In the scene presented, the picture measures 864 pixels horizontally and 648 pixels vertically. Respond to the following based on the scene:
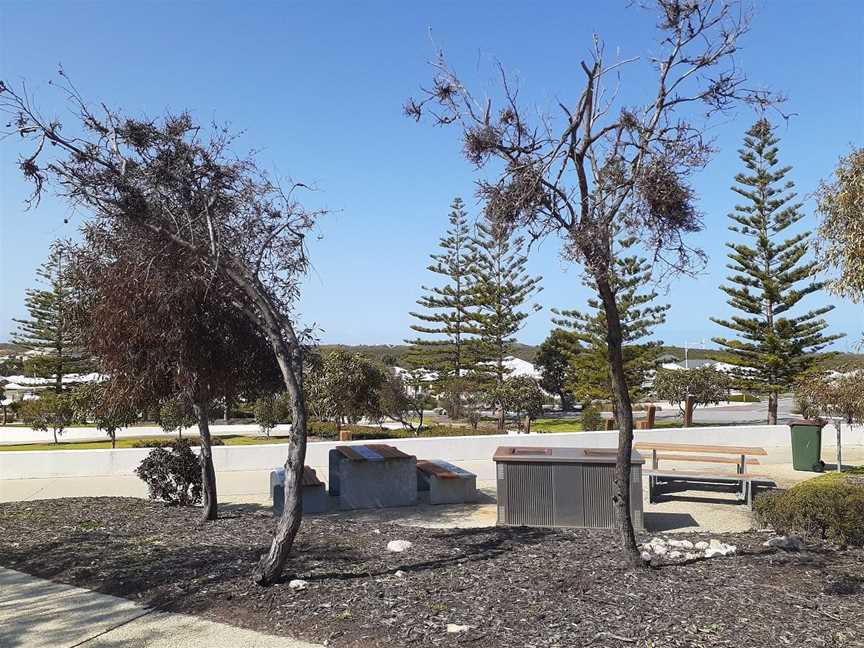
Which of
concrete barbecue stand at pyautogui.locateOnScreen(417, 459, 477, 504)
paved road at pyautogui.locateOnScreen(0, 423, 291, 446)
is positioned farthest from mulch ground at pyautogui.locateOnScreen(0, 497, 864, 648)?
paved road at pyautogui.locateOnScreen(0, 423, 291, 446)

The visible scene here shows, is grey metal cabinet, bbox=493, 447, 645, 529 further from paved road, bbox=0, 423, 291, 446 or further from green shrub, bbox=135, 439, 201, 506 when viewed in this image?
paved road, bbox=0, 423, 291, 446

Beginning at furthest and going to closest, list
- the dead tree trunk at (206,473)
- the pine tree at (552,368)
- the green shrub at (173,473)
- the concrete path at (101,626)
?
the pine tree at (552,368)
the green shrub at (173,473)
the dead tree trunk at (206,473)
the concrete path at (101,626)

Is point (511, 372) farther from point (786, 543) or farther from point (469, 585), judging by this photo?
point (469, 585)

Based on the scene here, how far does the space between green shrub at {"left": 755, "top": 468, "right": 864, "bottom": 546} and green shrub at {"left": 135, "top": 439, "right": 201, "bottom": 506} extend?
595 centimetres

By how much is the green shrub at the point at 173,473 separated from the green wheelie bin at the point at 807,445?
30.3ft

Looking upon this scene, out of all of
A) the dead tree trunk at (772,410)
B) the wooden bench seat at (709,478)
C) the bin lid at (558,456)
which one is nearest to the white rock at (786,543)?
the bin lid at (558,456)

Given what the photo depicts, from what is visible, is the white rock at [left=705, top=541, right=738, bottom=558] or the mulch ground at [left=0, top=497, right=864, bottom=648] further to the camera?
the white rock at [left=705, top=541, right=738, bottom=558]

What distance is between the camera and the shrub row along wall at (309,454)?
11453 millimetres

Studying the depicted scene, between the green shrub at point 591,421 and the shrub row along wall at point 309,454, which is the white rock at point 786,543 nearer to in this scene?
the shrub row along wall at point 309,454

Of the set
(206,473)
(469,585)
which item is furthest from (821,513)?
(206,473)

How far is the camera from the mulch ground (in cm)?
367

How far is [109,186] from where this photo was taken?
5469 mm

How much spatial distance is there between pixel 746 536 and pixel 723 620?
2495mm

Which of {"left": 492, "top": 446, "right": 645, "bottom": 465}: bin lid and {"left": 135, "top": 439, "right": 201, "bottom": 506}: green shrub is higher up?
{"left": 492, "top": 446, "right": 645, "bottom": 465}: bin lid
